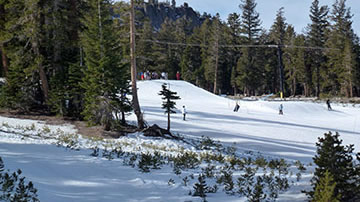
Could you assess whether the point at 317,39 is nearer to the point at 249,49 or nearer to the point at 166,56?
the point at 249,49

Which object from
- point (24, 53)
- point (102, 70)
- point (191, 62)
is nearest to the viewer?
point (102, 70)

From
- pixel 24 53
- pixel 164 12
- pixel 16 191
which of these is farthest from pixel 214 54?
pixel 164 12

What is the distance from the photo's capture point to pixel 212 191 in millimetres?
5637

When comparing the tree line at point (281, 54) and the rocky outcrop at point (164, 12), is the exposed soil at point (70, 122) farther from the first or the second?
the rocky outcrop at point (164, 12)

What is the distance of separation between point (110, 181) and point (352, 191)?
459 centimetres

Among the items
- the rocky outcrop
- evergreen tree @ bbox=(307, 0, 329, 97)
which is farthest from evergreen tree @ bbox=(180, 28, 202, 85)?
the rocky outcrop

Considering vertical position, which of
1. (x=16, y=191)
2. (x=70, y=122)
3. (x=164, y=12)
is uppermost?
(x=164, y=12)

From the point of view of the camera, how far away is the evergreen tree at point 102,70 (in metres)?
15.4

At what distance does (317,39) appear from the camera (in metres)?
55.8

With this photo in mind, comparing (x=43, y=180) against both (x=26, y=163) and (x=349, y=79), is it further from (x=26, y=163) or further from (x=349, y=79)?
(x=349, y=79)

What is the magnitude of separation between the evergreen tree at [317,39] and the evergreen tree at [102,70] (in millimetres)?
50965

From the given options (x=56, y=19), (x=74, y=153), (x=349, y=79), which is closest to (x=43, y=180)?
(x=74, y=153)

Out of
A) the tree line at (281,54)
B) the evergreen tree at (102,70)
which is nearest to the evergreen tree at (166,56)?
the tree line at (281,54)

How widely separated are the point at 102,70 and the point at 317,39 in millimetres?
52833
